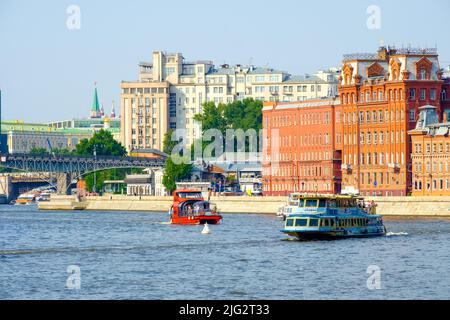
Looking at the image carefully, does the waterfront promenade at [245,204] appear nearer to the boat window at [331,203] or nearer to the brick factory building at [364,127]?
the brick factory building at [364,127]

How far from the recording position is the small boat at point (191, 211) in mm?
130625

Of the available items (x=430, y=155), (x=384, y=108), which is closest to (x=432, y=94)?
(x=384, y=108)

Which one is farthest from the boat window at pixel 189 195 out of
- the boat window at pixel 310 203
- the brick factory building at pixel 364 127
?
the boat window at pixel 310 203

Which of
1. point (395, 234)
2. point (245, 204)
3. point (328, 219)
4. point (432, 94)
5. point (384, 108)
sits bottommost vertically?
point (395, 234)

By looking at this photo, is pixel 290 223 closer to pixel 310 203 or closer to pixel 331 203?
pixel 310 203

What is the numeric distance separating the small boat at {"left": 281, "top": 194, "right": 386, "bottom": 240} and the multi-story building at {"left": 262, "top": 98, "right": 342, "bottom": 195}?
69.2 m

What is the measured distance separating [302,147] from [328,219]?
8339 cm

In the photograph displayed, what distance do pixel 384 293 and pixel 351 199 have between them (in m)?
38.1

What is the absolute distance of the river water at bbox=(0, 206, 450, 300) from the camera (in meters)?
69.2

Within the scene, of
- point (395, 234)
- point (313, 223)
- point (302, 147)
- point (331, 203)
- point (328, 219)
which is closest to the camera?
point (313, 223)

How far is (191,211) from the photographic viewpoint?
13250 centimetres

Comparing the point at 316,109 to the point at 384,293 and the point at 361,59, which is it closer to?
the point at 361,59

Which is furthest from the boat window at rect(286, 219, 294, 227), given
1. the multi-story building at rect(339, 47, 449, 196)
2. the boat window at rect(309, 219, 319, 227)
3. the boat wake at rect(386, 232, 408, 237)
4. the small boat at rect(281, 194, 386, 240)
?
the multi-story building at rect(339, 47, 449, 196)
